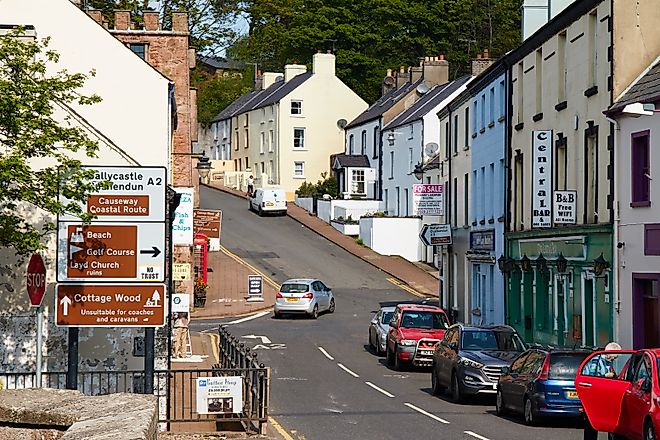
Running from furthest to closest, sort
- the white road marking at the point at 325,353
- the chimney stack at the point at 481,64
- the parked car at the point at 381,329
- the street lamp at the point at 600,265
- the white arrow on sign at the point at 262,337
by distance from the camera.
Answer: the chimney stack at the point at 481,64, the white arrow on sign at the point at 262,337, the parked car at the point at 381,329, the white road marking at the point at 325,353, the street lamp at the point at 600,265

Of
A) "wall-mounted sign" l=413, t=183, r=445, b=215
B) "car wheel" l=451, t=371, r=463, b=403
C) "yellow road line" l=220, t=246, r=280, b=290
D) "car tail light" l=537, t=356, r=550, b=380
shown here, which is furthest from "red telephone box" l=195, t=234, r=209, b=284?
"car tail light" l=537, t=356, r=550, b=380

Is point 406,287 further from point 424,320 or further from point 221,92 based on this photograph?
point 221,92

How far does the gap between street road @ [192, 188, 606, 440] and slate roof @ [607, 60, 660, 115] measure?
7508mm

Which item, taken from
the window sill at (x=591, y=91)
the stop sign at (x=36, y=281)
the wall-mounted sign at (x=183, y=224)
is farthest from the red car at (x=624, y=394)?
the wall-mounted sign at (x=183, y=224)

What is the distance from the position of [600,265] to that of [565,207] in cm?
352

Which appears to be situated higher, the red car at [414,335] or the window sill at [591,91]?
the window sill at [591,91]

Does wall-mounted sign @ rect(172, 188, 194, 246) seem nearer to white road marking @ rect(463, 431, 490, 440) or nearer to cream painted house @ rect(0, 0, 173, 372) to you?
cream painted house @ rect(0, 0, 173, 372)

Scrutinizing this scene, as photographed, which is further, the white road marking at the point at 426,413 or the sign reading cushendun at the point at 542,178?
the sign reading cushendun at the point at 542,178

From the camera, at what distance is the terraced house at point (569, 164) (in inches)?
1144

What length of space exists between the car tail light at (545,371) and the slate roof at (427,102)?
4781 cm

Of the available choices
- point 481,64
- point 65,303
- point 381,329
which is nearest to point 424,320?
point 381,329

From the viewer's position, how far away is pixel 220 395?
1911 centimetres

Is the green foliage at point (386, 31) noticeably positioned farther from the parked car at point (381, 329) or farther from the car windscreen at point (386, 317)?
the car windscreen at point (386, 317)

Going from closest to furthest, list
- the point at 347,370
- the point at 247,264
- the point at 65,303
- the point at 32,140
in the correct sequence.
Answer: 1. the point at 32,140
2. the point at 65,303
3. the point at 347,370
4. the point at 247,264
